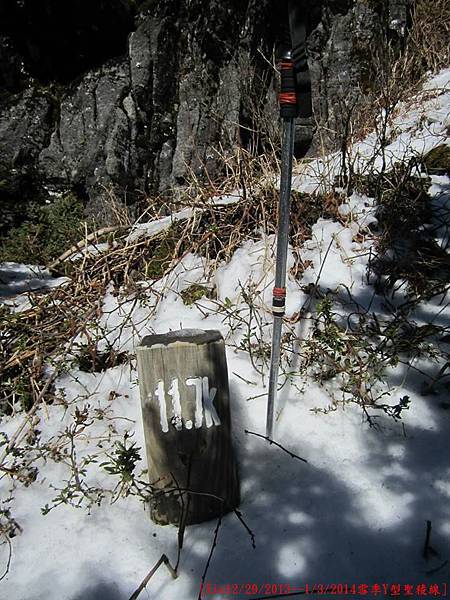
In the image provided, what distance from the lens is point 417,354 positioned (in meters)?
Answer: 2.19

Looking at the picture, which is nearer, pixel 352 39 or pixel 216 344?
pixel 216 344

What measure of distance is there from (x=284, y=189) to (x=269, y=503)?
52.6 inches

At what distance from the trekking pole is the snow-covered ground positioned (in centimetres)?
29

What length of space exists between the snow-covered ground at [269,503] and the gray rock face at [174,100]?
2.32m

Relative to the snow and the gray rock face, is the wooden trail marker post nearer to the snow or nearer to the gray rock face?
the snow

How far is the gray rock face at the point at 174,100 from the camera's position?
13.8 ft

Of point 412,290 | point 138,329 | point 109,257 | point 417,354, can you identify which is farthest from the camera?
point 109,257

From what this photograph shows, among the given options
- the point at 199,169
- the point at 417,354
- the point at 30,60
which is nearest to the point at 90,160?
the point at 199,169

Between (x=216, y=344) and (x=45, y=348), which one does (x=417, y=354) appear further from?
(x=45, y=348)

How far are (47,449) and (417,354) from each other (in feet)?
6.51

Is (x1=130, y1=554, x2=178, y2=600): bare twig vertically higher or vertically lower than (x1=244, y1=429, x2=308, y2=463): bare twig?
lower

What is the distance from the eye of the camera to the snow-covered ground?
1505mm
